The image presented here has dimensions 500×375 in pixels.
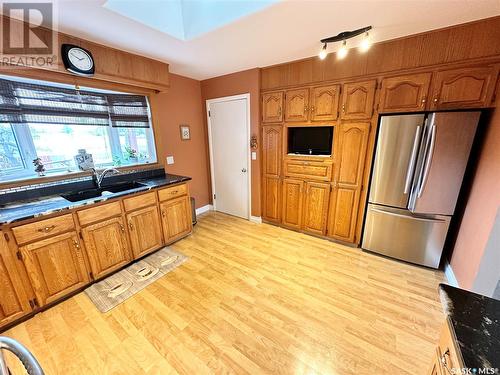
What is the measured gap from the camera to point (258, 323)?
167 centimetres

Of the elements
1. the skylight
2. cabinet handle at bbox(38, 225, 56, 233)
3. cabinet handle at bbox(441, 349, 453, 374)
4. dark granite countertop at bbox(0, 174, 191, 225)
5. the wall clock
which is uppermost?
the skylight

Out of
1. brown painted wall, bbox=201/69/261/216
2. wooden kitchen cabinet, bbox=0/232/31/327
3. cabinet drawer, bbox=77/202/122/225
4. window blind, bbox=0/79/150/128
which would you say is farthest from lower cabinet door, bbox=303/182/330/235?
wooden kitchen cabinet, bbox=0/232/31/327

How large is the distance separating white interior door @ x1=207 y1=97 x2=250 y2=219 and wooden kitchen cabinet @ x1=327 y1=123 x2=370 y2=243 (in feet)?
4.56

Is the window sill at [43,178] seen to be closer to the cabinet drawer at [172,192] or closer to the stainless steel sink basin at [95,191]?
the stainless steel sink basin at [95,191]

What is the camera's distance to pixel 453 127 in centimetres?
188

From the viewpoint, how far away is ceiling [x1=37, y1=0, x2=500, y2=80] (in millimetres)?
1501

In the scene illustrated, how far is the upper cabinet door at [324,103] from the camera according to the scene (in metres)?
2.45

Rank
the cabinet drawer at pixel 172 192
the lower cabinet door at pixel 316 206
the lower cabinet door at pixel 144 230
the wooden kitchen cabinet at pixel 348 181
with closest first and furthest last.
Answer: the lower cabinet door at pixel 144 230 → the wooden kitchen cabinet at pixel 348 181 → the cabinet drawer at pixel 172 192 → the lower cabinet door at pixel 316 206

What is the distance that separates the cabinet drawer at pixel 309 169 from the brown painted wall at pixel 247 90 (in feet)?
1.75

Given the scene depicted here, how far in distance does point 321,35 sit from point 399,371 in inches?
108

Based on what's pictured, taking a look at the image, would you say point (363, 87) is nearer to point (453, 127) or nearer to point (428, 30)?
point (428, 30)

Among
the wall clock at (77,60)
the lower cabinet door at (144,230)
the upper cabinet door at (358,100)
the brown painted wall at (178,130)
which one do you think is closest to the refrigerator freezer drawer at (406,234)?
the upper cabinet door at (358,100)

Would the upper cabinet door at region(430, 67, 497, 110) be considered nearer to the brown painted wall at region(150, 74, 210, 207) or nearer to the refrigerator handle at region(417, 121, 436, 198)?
the refrigerator handle at region(417, 121, 436, 198)

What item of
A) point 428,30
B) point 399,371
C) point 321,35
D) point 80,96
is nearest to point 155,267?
point 80,96
